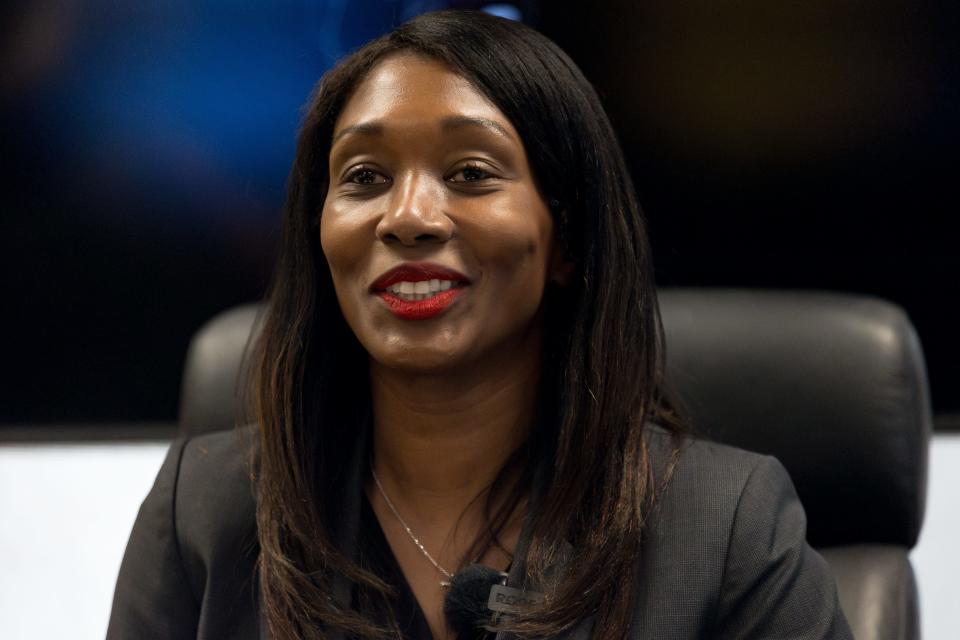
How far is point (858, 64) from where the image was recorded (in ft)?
6.81

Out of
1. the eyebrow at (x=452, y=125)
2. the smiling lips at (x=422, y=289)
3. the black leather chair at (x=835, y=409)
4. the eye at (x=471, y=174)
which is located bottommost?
the black leather chair at (x=835, y=409)

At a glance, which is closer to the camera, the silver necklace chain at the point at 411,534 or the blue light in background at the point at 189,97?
the silver necklace chain at the point at 411,534

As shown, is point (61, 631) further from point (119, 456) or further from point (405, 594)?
point (405, 594)

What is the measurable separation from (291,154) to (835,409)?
1.10 m

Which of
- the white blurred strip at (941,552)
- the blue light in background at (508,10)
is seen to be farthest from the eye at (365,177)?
the white blurred strip at (941,552)

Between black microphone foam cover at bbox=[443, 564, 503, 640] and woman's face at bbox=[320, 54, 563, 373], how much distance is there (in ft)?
0.73

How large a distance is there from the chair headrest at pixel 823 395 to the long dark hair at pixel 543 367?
0.14m

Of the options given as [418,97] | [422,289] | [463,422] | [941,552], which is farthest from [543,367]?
[941,552]

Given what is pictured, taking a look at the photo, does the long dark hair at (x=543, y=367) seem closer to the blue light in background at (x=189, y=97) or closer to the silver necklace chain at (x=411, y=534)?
the silver necklace chain at (x=411, y=534)

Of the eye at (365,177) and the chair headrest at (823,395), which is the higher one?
the eye at (365,177)

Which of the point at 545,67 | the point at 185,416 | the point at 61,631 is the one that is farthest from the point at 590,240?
the point at 61,631

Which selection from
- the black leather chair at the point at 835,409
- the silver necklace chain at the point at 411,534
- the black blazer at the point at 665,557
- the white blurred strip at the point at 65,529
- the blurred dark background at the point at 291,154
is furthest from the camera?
the white blurred strip at the point at 65,529

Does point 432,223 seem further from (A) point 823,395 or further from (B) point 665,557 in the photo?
(A) point 823,395

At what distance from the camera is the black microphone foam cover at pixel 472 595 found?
1.31 m
